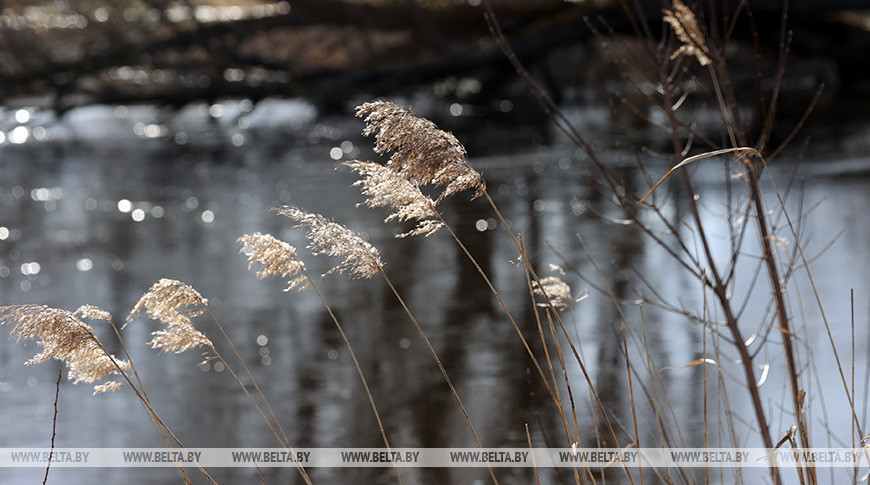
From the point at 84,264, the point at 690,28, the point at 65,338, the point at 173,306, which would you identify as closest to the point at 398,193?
the point at 173,306

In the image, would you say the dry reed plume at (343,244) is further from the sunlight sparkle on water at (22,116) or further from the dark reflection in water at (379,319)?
the sunlight sparkle on water at (22,116)

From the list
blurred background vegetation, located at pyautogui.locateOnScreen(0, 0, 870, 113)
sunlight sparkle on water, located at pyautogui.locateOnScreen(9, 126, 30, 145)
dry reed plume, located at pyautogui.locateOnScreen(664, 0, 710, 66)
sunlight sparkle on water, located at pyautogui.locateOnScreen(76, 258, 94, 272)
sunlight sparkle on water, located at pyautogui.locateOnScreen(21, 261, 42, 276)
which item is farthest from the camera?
sunlight sparkle on water, located at pyautogui.locateOnScreen(9, 126, 30, 145)

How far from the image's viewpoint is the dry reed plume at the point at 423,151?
66.5 inches

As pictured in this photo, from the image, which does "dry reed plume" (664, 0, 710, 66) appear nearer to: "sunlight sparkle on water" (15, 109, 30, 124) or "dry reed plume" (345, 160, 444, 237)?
"dry reed plume" (345, 160, 444, 237)

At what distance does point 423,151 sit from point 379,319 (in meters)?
3.75

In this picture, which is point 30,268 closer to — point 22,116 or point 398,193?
point 398,193

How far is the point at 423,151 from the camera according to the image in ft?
5.57

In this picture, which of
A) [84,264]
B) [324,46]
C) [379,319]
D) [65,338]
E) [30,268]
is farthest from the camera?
[324,46]

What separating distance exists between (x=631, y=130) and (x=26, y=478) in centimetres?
1139

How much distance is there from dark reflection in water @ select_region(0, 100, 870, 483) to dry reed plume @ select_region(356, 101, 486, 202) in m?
0.53

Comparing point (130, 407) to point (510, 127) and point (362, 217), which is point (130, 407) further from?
point (510, 127)

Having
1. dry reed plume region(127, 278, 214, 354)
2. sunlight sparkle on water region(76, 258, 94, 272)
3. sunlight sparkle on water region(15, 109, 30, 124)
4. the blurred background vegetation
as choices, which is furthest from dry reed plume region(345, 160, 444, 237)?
sunlight sparkle on water region(15, 109, 30, 124)

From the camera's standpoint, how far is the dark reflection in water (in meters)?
3.80

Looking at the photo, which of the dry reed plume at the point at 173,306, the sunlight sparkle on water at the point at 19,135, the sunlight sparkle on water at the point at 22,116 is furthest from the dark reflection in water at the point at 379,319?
the sunlight sparkle on water at the point at 22,116
